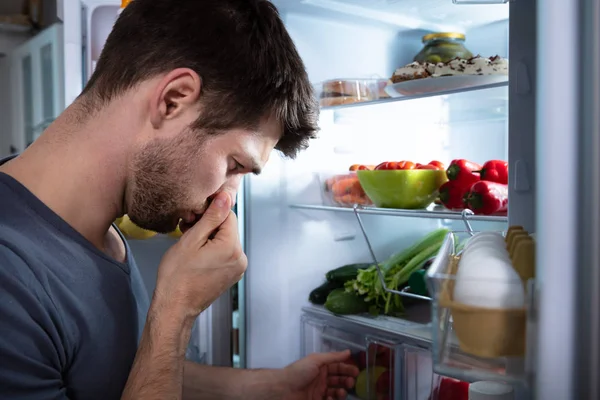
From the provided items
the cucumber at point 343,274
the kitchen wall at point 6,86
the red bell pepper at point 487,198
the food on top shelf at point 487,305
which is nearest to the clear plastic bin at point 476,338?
the food on top shelf at point 487,305

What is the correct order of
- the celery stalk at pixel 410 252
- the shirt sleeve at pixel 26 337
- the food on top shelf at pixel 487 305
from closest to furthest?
the food on top shelf at pixel 487 305
the shirt sleeve at pixel 26 337
the celery stalk at pixel 410 252

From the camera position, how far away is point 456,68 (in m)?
1.38

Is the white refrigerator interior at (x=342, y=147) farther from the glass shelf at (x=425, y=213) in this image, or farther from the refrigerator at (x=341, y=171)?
the glass shelf at (x=425, y=213)

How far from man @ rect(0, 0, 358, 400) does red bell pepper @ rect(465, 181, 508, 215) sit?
0.51 meters

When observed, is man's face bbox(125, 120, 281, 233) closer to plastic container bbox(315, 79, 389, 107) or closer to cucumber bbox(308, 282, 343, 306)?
plastic container bbox(315, 79, 389, 107)

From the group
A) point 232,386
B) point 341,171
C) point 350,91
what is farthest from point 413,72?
point 232,386

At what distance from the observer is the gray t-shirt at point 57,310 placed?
79 centimetres

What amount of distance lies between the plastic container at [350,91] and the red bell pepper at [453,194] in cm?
33

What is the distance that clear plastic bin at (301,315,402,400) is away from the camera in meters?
1.47

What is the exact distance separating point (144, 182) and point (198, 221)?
0.41 ft

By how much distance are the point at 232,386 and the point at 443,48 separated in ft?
3.30

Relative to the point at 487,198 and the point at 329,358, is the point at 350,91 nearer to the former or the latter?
the point at 487,198

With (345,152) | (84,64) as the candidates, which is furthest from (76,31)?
(345,152)

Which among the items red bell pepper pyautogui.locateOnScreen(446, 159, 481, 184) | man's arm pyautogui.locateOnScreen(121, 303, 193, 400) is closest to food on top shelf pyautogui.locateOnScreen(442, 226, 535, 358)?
man's arm pyautogui.locateOnScreen(121, 303, 193, 400)
